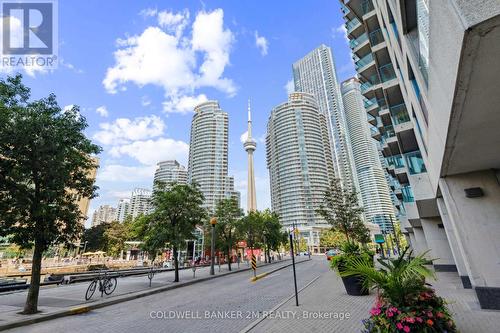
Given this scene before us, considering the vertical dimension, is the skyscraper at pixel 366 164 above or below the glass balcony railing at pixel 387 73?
above

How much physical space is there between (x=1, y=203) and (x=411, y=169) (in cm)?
1989

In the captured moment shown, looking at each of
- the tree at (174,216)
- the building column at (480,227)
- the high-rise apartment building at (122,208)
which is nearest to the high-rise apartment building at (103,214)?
the high-rise apartment building at (122,208)

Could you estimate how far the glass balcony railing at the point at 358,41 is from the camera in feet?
82.3

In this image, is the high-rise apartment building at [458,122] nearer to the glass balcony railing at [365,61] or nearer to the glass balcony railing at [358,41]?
the glass balcony railing at [365,61]

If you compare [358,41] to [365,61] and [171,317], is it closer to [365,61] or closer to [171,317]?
[365,61]

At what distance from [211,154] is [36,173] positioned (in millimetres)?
142899

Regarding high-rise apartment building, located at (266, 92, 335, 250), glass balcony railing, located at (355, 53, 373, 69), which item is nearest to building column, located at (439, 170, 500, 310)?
glass balcony railing, located at (355, 53, 373, 69)

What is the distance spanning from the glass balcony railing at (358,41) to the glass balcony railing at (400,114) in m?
11.2

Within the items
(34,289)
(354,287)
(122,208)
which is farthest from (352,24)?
(122,208)

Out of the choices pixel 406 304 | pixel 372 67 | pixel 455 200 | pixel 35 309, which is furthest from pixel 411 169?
pixel 35 309

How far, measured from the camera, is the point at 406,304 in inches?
164

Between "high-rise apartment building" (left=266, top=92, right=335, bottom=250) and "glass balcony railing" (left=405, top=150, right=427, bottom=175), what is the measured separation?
122 m

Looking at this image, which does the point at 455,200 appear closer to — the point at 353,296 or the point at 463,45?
the point at 353,296

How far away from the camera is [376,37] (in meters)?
19.8
